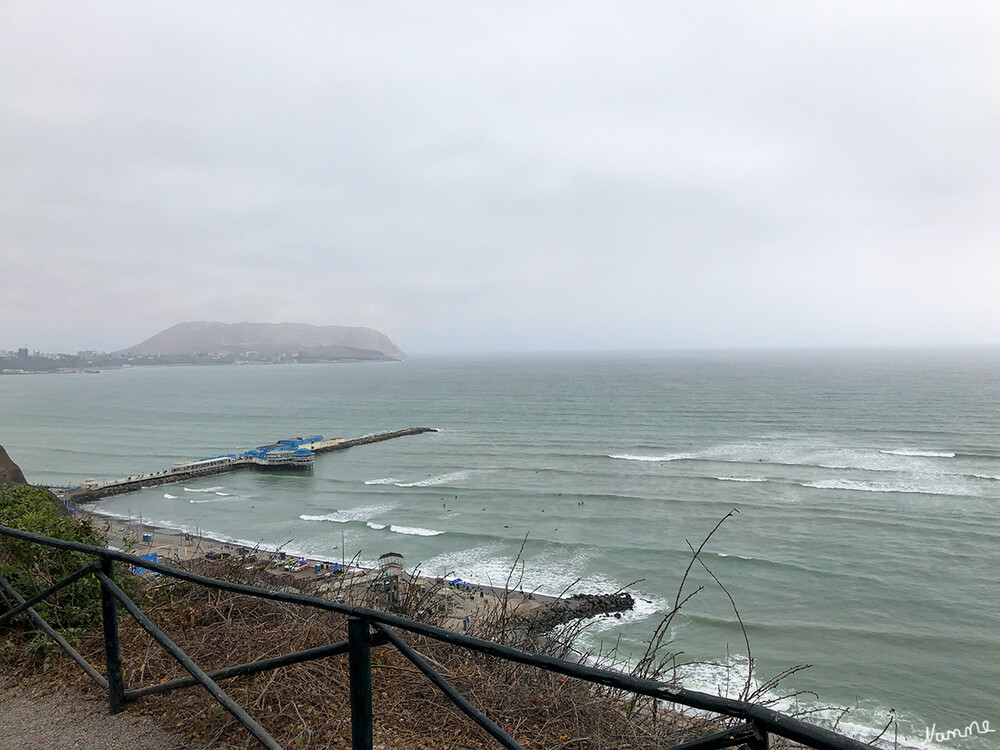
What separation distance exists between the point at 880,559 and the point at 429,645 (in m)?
25.1

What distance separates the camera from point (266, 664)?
2.71 m

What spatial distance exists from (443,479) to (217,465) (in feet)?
60.9

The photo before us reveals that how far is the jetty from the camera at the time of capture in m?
36.8

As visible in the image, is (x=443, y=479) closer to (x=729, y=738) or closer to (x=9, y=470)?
(x=9, y=470)

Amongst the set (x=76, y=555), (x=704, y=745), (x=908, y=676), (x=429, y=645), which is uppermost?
(x=704, y=745)

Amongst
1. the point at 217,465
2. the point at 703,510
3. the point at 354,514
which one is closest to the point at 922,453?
the point at 703,510

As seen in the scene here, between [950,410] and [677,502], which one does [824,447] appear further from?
[950,410]

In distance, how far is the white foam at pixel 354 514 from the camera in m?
30.4

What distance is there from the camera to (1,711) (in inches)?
149

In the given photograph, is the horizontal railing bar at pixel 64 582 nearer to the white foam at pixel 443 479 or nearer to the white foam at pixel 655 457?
the white foam at pixel 443 479

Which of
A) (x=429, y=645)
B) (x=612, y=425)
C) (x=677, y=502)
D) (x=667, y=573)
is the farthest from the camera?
(x=612, y=425)

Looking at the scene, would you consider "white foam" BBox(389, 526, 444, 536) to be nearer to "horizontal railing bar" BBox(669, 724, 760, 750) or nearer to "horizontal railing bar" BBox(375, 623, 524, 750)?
"horizontal railing bar" BBox(375, 623, 524, 750)

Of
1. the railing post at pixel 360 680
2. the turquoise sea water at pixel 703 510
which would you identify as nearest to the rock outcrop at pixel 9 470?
the turquoise sea water at pixel 703 510

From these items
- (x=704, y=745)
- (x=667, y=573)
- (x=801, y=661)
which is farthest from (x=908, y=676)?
(x=704, y=745)
